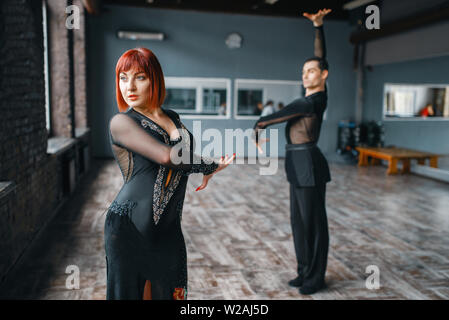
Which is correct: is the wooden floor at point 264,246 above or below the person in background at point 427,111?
below

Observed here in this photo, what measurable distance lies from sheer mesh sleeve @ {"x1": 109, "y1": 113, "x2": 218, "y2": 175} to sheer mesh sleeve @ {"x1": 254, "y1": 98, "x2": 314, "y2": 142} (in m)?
1.30

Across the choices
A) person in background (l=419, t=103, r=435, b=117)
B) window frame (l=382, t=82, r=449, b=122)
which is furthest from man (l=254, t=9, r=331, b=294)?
person in background (l=419, t=103, r=435, b=117)

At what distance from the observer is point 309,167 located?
2.86 metres

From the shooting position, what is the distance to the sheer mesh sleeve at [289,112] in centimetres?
258

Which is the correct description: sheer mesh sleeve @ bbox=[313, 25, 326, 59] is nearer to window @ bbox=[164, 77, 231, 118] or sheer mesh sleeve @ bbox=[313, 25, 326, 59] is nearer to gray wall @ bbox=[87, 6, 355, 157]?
gray wall @ bbox=[87, 6, 355, 157]

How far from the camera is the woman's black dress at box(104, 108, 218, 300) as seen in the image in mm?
1324

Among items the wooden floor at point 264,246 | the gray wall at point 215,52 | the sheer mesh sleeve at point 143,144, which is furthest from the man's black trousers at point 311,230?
the gray wall at point 215,52

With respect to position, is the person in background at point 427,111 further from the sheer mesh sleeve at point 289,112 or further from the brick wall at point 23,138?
the sheer mesh sleeve at point 289,112

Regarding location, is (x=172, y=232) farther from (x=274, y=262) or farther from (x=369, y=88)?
(x=369, y=88)

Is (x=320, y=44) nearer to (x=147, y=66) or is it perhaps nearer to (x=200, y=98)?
(x=147, y=66)

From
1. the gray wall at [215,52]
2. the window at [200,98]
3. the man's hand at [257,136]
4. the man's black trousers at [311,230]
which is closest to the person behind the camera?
the man's hand at [257,136]

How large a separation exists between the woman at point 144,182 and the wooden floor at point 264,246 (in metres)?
1.67

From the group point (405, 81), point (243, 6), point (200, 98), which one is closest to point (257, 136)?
point (243, 6)

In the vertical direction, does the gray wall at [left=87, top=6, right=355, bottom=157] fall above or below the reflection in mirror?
above
